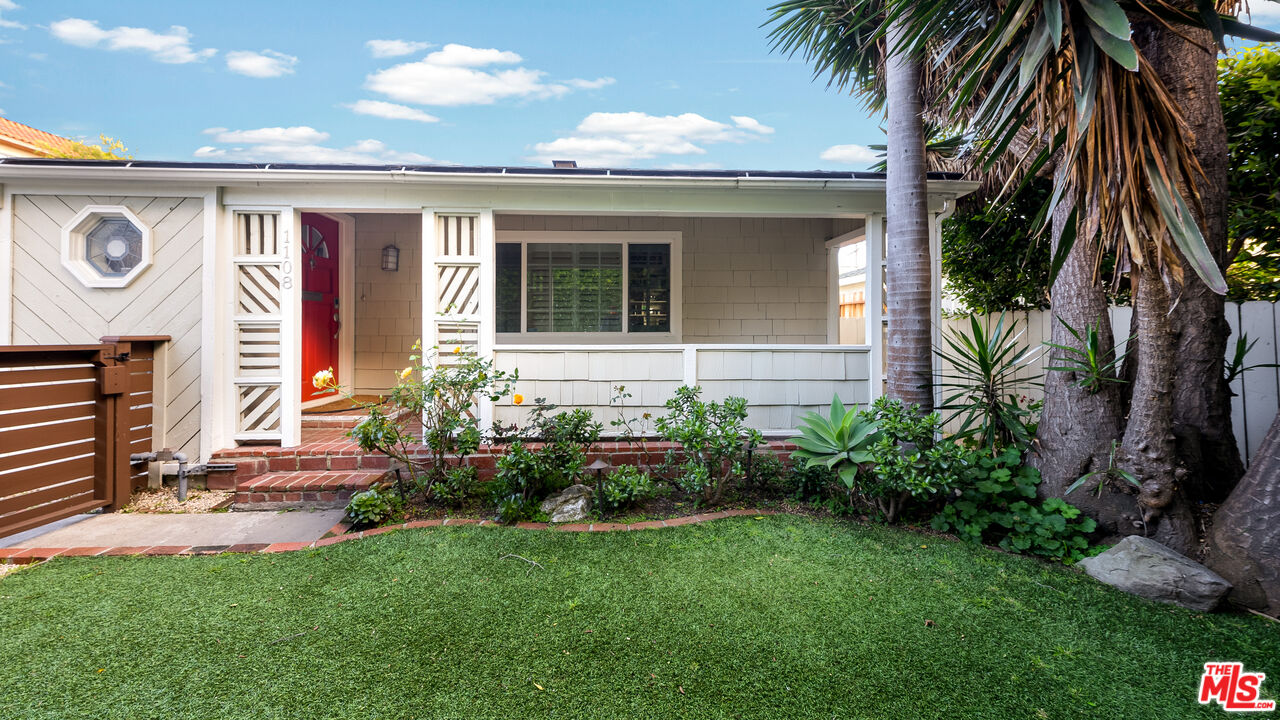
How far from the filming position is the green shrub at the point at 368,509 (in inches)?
137

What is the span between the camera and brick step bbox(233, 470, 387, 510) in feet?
13.4

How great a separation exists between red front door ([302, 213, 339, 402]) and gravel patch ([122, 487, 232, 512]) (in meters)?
1.45

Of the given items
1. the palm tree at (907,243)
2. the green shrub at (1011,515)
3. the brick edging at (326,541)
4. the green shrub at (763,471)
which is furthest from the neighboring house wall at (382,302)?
the green shrub at (1011,515)

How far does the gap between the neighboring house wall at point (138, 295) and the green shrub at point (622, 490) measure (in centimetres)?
347

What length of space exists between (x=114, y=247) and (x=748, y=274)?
6096 mm

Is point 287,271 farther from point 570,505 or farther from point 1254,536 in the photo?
point 1254,536

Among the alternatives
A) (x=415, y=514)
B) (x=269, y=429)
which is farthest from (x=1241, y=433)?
(x=269, y=429)

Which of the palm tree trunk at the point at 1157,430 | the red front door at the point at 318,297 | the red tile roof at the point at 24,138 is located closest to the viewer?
the palm tree trunk at the point at 1157,430

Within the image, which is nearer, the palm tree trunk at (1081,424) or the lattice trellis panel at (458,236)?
the palm tree trunk at (1081,424)

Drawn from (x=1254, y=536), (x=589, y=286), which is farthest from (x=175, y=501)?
(x=1254, y=536)

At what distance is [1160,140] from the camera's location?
8.16 ft

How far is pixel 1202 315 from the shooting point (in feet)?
9.73

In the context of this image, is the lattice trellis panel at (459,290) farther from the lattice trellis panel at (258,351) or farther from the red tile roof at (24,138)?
the red tile roof at (24,138)

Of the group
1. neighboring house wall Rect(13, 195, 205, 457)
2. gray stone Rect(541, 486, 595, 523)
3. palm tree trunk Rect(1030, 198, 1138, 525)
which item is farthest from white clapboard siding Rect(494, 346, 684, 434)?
palm tree trunk Rect(1030, 198, 1138, 525)
